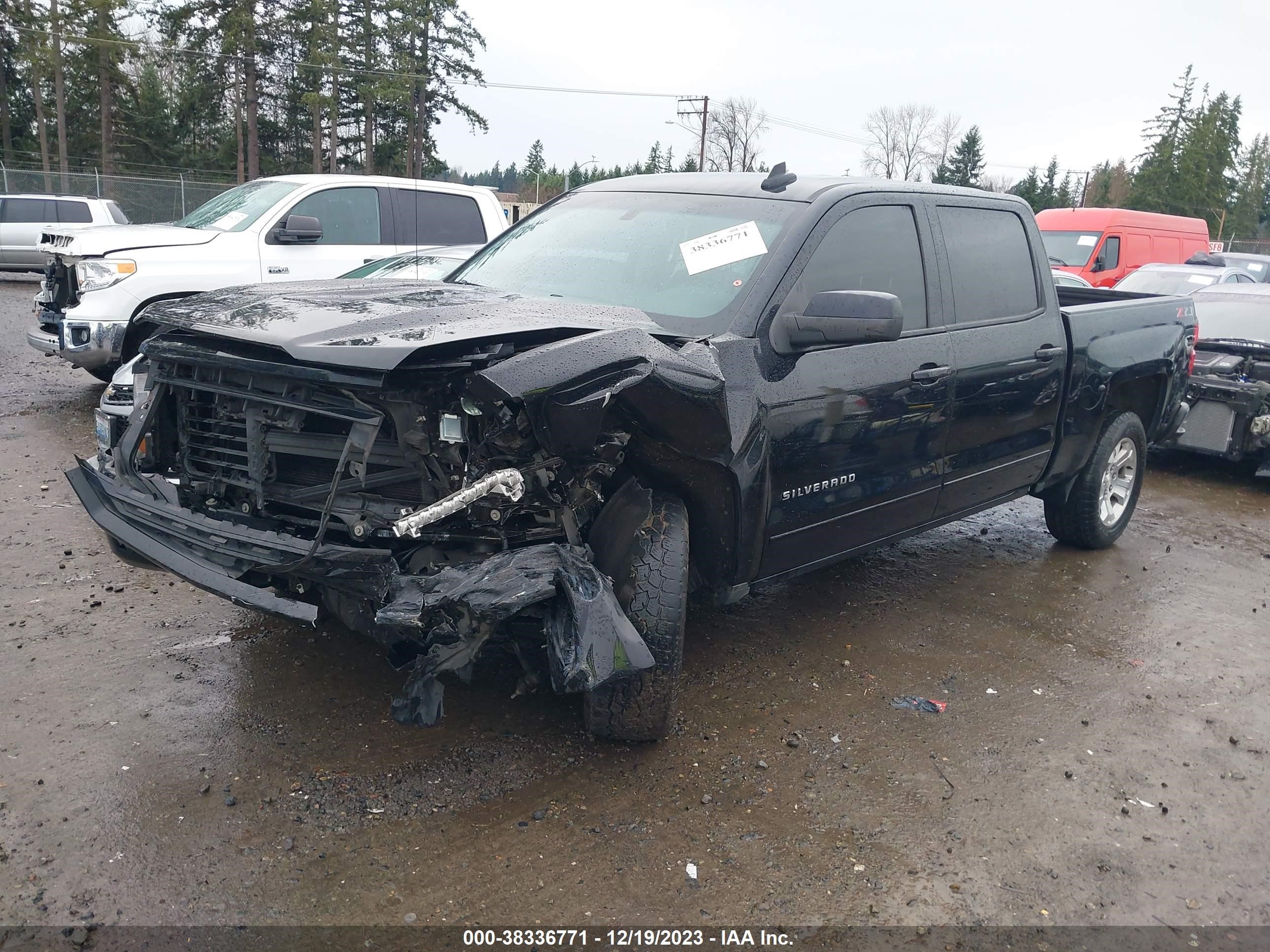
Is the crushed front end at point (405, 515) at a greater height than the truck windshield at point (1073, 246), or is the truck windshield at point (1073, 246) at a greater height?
the truck windshield at point (1073, 246)

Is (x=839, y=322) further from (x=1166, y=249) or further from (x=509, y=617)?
A: (x=1166, y=249)

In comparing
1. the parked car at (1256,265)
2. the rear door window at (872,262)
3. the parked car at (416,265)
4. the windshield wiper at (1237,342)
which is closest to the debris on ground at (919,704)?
the rear door window at (872,262)

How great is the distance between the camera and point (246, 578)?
9.64 feet

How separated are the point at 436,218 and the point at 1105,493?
6.45 meters

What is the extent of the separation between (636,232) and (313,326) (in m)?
1.63

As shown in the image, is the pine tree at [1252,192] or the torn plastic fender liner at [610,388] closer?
the torn plastic fender liner at [610,388]

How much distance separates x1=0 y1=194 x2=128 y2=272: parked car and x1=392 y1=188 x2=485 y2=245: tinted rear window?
1220 centimetres

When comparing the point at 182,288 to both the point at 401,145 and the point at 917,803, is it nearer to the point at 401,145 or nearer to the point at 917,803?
the point at 917,803

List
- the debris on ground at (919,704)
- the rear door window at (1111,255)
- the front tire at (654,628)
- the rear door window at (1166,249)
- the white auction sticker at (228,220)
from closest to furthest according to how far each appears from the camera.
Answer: the front tire at (654,628)
the debris on ground at (919,704)
the white auction sticker at (228,220)
the rear door window at (1111,255)
the rear door window at (1166,249)

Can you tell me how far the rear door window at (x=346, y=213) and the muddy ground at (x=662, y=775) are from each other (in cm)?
436

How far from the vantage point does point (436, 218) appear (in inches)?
364

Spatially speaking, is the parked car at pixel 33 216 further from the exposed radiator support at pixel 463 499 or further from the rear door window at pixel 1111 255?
the exposed radiator support at pixel 463 499

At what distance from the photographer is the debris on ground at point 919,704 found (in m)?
3.72

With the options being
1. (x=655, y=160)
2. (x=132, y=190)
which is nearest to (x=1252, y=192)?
(x=655, y=160)
